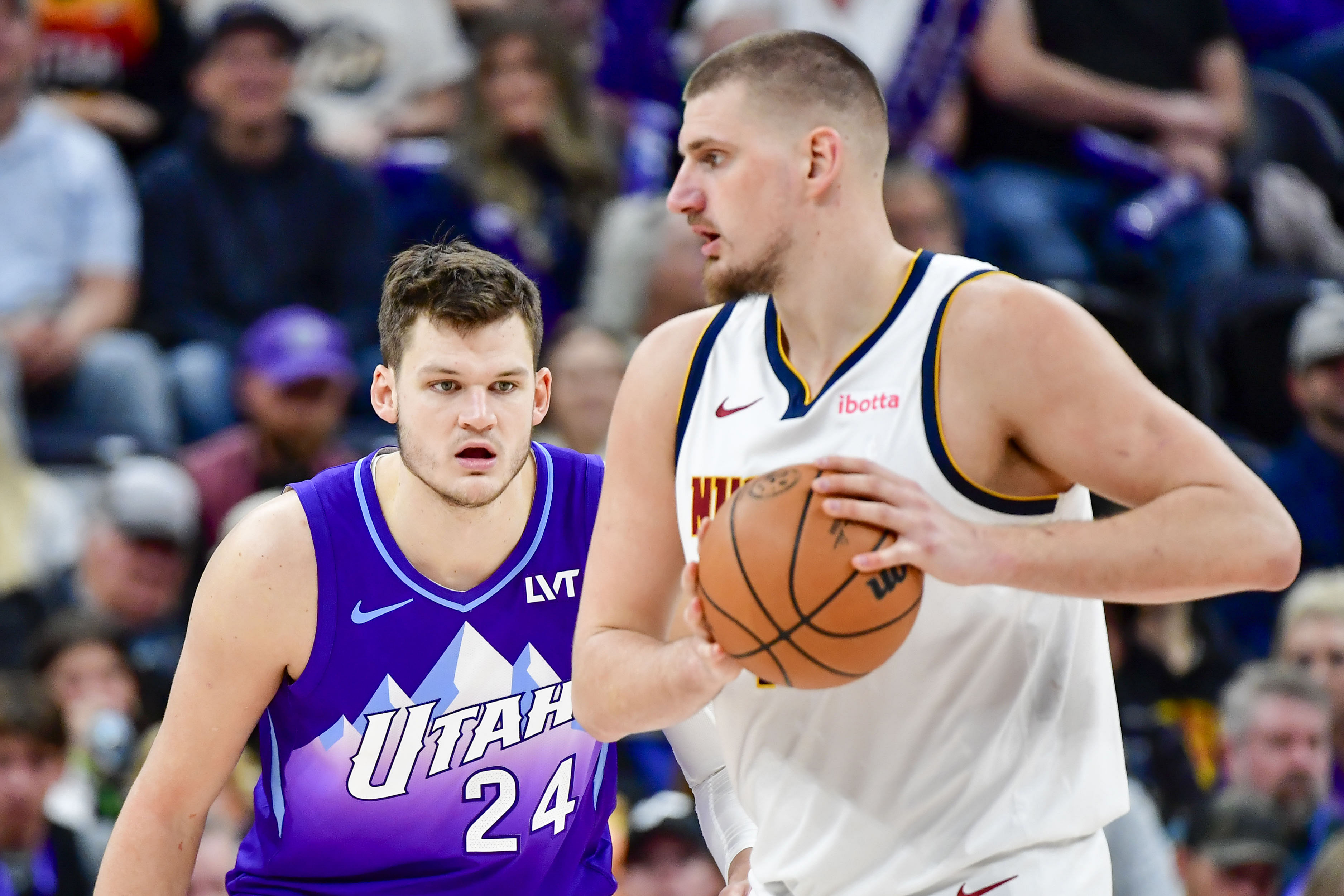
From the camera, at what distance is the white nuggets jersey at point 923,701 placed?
296 centimetres

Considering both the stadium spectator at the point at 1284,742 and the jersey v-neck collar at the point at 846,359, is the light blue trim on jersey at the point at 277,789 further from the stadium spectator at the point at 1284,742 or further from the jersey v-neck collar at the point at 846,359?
the stadium spectator at the point at 1284,742

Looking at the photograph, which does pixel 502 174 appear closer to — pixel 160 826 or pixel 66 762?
pixel 66 762

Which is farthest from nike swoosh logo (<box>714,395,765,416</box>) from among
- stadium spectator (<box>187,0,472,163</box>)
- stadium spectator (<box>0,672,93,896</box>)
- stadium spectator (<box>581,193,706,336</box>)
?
stadium spectator (<box>187,0,472,163</box>)

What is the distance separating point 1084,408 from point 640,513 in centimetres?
89

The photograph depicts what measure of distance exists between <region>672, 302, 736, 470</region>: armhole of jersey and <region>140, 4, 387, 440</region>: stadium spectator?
445cm

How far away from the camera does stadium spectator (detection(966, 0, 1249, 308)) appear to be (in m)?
8.27

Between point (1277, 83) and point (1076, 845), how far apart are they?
24.3 feet

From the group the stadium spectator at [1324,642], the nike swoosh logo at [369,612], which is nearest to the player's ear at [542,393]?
the nike swoosh logo at [369,612]

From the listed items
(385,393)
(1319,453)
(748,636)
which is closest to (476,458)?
(385,393)

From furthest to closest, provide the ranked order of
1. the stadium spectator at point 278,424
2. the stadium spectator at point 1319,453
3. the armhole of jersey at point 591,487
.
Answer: the stadium spectator at point 1319,453, the stadium spectator at point 278,424, the armhole of jersey at point 591,487

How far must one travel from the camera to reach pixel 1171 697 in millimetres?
6887

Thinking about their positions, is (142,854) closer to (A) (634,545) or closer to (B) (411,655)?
(B) (411,655)

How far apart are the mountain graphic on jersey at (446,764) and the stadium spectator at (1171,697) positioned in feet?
11.3

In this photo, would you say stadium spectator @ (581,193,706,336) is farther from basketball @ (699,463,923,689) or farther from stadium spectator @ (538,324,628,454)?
basketball @ (699,463,923,689)
